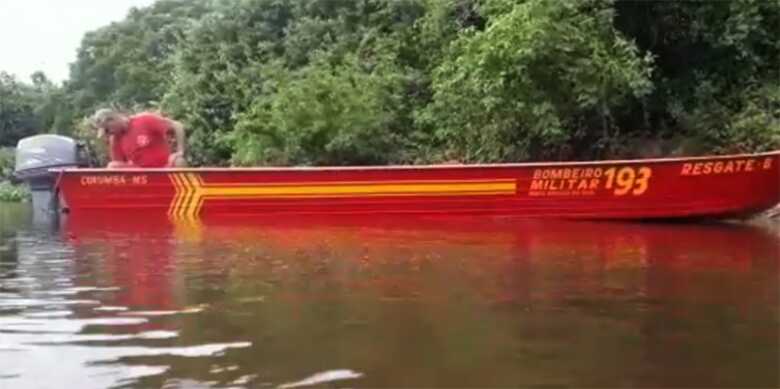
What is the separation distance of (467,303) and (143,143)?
866 cm

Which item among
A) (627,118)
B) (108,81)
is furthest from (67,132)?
(627,118)

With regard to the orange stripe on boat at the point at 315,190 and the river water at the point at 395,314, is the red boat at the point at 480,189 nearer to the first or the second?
the orange stripe on boat at the point at 315,190

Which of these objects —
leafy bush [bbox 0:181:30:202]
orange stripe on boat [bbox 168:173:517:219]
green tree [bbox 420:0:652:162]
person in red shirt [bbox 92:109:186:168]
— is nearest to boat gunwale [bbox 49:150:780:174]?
orange stripe on boat [bbox 168:173:517:219]

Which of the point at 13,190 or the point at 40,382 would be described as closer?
the point at 40,382

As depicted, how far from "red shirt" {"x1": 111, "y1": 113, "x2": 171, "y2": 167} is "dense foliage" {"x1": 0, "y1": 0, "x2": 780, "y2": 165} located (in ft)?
10.5

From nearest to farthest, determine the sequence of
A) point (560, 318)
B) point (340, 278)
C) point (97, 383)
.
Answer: point (97, 383)
point (560, 318)
point (340, 278)

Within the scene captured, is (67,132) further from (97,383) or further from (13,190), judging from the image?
(97,383)

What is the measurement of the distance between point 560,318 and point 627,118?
986 cm

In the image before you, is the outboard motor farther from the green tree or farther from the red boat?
the green tree

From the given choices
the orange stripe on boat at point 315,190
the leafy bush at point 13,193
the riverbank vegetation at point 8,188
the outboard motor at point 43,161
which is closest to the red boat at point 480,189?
the orange stripe on boat at point 315,190

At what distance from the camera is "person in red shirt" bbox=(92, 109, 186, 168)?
12.0 m

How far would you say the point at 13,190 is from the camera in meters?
24.7

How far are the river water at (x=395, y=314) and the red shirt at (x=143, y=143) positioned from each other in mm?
4653

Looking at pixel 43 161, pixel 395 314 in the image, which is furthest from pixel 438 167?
pixel 395 314
